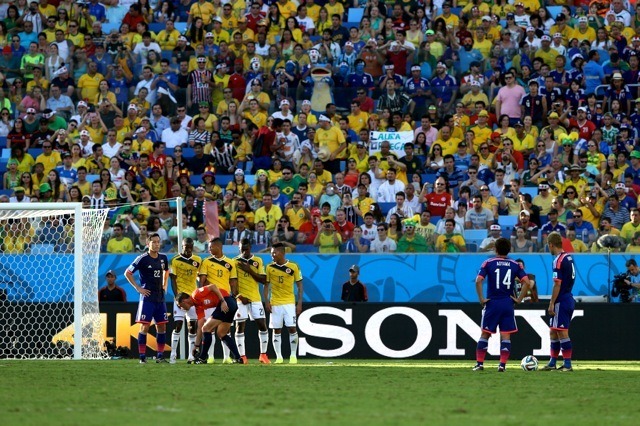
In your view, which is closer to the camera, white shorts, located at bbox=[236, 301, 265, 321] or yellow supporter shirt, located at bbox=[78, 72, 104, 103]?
white shorts, located at bbox=[236, 301, 265, 321]

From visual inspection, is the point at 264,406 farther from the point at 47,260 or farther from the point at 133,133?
the point at 133,133

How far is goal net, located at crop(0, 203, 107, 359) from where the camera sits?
21.5m

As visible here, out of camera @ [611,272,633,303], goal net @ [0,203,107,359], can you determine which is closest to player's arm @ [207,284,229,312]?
goal net @ [0,203,107,359]

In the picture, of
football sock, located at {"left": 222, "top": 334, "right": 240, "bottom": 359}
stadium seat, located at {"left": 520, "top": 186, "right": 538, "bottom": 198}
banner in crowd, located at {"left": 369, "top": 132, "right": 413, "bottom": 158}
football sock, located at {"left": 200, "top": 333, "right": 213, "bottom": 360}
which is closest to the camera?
football sock, located at {"left": 200, "top": 333, "right": 213, "bottom": 360}

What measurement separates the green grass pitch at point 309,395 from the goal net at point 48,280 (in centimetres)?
329

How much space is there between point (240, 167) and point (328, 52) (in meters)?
3.94

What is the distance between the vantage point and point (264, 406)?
12.0 meters

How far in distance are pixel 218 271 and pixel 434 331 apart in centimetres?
455

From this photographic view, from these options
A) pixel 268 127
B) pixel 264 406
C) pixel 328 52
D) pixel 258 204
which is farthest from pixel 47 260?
pixel 264 406

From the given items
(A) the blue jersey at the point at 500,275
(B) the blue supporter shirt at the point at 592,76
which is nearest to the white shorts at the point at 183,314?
(A) the blue jersey at the point at 500,275

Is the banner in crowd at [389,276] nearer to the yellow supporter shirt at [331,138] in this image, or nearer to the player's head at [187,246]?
the player's head at [187,246]

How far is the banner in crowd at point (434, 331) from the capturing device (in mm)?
22016

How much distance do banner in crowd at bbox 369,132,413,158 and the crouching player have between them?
7879 mm

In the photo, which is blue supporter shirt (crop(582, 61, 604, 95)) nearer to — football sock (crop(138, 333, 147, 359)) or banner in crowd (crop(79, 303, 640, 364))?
banner in crowd (crop(79, 303, 640, 364))
